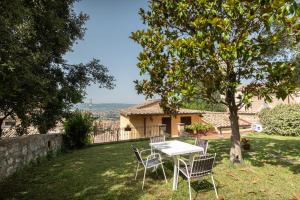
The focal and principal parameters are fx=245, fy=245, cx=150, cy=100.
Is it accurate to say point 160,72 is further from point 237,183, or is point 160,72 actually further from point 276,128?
point 276,128

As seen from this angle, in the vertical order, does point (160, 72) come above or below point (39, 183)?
above

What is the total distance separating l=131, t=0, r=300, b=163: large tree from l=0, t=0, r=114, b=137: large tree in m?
3.19

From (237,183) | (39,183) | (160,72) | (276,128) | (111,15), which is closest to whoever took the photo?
(237,183)

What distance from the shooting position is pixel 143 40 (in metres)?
9.06

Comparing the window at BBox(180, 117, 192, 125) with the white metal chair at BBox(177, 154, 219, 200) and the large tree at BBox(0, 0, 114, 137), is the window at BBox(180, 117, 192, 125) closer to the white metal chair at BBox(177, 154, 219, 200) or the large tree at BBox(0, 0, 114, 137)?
the large tree at BBox(0, 0, 114, 137)

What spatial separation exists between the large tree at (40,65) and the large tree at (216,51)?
3190 mm

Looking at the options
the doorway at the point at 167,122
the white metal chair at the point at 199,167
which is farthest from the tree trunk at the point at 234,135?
the doorway at the point at 167,122

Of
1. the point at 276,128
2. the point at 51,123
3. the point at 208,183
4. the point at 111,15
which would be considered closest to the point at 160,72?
the point at 208,183

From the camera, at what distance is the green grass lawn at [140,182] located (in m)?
6.18

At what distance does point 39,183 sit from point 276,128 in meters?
18.6

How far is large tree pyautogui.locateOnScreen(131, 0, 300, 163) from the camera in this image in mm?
6824

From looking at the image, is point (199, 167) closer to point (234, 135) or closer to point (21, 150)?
point (234, 135)

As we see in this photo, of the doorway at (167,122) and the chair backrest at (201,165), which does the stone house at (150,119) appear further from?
the chair backrest at (201,165)

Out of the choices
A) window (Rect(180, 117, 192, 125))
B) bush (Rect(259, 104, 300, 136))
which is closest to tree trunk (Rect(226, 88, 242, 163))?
bush (Rect(259, 104, 300, 136))
